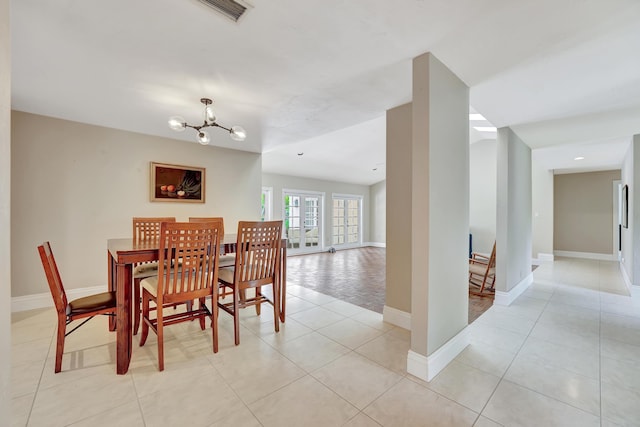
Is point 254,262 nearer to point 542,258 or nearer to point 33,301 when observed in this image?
point 33,301

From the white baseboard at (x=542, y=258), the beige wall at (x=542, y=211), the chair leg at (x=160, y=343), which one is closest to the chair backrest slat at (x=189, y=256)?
the chair leg at (x=160, y=343)

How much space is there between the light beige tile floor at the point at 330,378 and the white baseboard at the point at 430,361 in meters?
0.05

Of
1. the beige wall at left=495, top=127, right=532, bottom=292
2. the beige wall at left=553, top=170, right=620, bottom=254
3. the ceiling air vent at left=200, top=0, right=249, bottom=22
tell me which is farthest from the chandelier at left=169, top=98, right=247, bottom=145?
the beige wall at left=553, top=170, right=620, bottom=254

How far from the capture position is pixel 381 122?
466cm

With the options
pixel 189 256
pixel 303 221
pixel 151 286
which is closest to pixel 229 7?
pixel 189 256

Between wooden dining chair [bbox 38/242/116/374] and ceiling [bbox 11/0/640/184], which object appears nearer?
ceiling [bbox 11/0/640/184]

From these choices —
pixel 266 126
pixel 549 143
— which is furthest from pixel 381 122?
pixel 549 143

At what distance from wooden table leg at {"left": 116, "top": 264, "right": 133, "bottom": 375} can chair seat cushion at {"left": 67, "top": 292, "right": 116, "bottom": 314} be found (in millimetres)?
197

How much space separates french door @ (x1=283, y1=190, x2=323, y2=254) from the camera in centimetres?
754

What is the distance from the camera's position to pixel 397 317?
8.88 ft

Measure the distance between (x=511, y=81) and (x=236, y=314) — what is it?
3.04 m

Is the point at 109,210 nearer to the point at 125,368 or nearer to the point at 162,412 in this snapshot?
the point at 125,368

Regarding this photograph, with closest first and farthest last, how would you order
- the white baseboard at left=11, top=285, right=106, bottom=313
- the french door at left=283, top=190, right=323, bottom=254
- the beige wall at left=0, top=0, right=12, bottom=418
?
the beige wall at left=0, top=0, right=12, bottom=418
the white baseboard at left=11, top=285, right=106, bottom=313
the french door at left=283, top=190, right=323, bottom=254

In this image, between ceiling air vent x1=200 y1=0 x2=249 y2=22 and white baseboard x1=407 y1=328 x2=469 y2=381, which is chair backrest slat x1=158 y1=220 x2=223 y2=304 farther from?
white baseboard x1=407 y1=328 x2=469 y2=381
